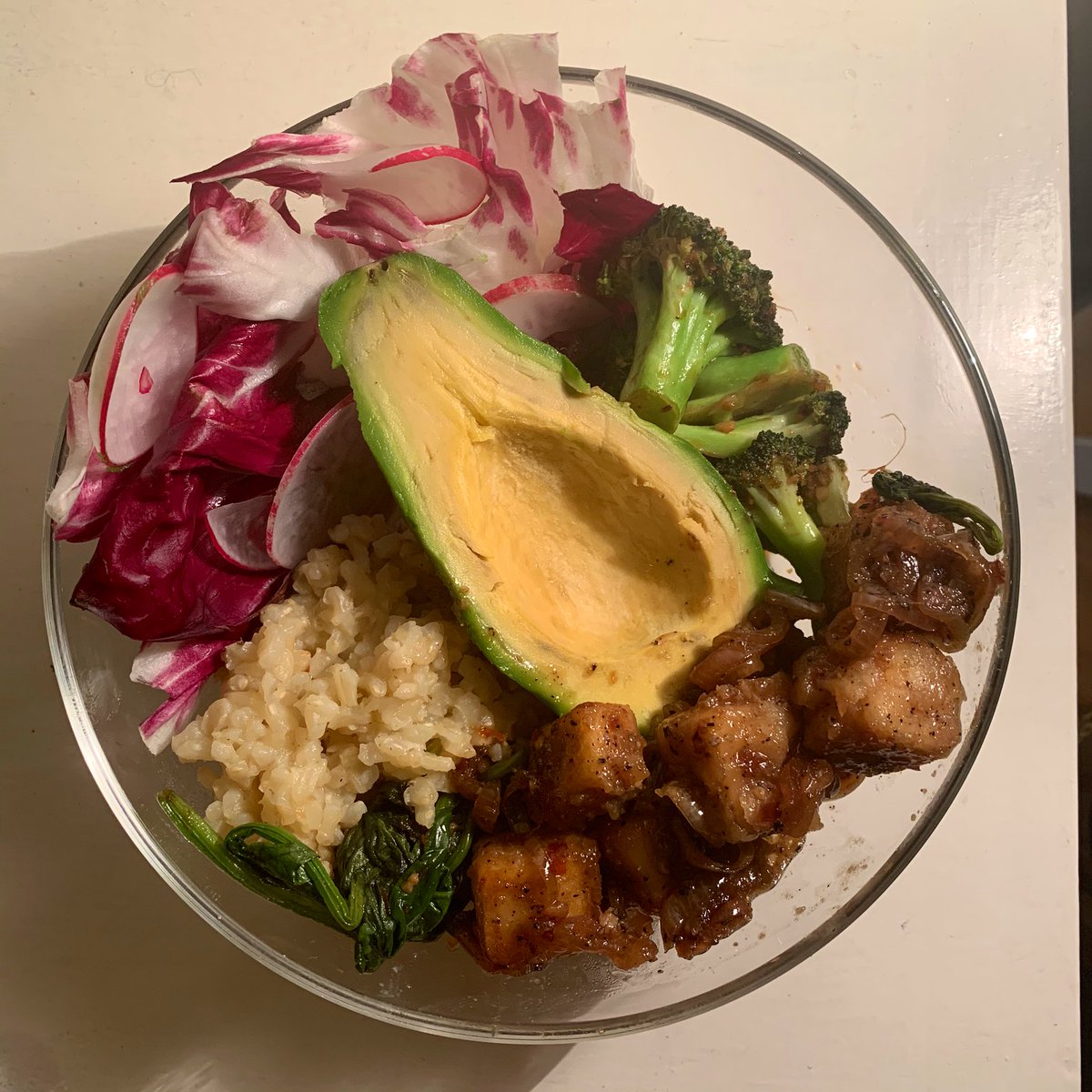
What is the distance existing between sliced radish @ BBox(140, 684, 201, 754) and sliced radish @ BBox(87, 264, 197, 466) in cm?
34

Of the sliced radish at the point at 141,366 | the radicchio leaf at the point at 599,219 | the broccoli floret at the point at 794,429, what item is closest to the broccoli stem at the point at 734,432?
the broccoli floret at the point at 794,429

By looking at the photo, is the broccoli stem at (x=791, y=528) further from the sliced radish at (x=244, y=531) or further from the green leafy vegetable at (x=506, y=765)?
the sliced radish at (x=244, y=531)

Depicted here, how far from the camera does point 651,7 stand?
1.81m

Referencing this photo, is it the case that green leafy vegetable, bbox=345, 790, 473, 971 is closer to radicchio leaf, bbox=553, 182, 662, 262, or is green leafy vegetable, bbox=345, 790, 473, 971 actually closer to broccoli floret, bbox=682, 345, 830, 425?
broccoli floret, bbox=682, 345, 830, 425

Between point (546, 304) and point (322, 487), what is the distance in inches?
16.6

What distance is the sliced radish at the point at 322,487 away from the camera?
A: 128 cm

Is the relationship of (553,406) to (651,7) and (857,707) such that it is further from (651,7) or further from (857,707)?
(651,7)

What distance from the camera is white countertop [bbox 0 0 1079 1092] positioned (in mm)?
1498

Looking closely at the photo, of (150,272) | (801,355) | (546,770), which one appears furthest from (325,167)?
(546,770)

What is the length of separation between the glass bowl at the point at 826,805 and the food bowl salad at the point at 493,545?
98 millimetres

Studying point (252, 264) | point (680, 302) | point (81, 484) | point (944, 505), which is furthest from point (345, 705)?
point (944, 505)

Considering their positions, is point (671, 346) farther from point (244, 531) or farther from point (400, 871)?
point (400, 871)

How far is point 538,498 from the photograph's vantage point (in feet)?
4.42

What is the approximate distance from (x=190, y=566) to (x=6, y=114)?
961mm
